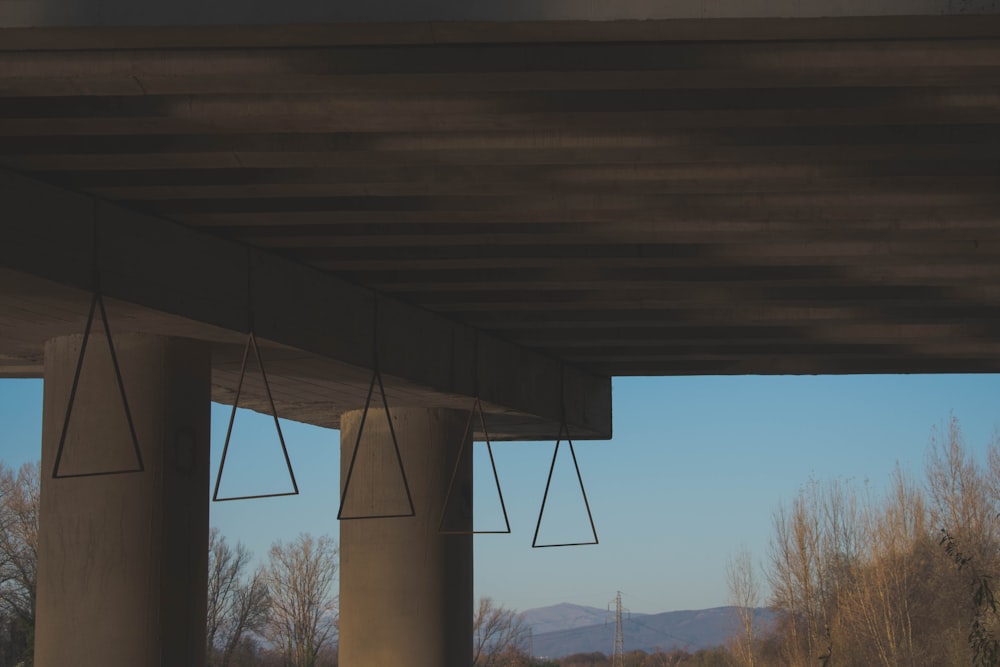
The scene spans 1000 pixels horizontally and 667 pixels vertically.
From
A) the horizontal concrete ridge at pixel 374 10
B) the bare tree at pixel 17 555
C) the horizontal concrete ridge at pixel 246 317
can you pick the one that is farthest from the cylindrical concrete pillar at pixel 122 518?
the bare tree at pixel 17 555

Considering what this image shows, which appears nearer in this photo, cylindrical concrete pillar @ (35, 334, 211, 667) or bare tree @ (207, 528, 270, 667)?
cylindrical concrete pillar @ (35, 334, 211, 667)

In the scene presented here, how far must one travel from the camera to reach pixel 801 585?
40.1 meters

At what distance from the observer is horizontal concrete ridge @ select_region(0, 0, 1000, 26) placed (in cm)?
606

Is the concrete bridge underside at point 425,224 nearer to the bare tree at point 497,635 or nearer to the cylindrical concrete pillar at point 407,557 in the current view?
the cylindrical concrete pillar at point 407,557

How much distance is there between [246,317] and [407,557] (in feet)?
14.2

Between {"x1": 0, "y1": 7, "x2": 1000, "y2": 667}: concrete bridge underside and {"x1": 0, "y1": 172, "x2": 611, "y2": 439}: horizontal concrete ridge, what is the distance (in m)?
0.03

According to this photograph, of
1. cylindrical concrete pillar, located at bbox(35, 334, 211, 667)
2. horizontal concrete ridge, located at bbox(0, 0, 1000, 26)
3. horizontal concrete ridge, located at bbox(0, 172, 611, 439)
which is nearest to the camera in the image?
horizontal concrete ridge, located at bbox(0, 0, 1000, 26)

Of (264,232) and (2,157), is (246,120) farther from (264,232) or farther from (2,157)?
(264,232)

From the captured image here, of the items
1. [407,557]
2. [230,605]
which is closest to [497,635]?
[230,605]

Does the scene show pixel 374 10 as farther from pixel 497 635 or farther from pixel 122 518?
pixel 497 635

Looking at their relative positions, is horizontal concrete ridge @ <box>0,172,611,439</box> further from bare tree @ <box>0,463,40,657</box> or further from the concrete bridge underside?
bare tree @ <box>0,463,40,657</box>

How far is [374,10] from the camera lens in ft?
20.0

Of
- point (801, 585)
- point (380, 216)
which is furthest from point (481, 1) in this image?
point (801, 585)

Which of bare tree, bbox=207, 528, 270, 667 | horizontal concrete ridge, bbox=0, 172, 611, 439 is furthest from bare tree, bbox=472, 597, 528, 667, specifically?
horizontal concrete ridge, bbox=0, 172, 611, 439
